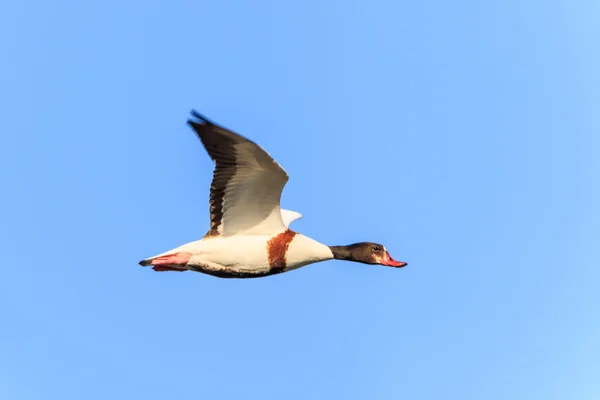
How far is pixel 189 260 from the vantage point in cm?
1638

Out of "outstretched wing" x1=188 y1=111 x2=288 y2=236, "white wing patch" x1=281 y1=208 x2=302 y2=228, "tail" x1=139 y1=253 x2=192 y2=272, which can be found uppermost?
"white wing patch" x1=281 y1=208 x2=302 y2=228

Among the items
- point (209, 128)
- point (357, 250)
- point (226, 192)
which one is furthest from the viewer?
point (357, 250)

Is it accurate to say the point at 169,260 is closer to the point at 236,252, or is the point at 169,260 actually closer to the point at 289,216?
the point at 236,252

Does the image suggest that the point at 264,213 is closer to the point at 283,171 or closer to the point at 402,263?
the point at 283,171

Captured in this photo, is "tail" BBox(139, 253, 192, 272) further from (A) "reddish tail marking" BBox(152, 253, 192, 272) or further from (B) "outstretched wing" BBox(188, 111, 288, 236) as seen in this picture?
(B) "outstretched wing" BBox(188, 111, 288, 236)

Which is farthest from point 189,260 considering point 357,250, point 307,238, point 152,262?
point 357,250

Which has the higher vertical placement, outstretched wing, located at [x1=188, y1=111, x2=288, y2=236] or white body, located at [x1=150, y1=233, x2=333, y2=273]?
outstretched wing, located at [x1=188, y1=111, x2=288, y2=236]

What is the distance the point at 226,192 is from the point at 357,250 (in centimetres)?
280

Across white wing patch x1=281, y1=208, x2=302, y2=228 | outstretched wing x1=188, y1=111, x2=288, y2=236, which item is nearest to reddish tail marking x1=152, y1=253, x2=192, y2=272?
outstretched wing x1=188, y1=111, x2=288, y2=236

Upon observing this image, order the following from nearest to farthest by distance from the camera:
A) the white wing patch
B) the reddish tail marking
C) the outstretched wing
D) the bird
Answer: the outstretched wing → the bird → the reddish tail marking → the white wing patch

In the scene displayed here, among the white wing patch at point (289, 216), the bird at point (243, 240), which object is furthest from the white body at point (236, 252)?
the white wing patch at point (289, 216)

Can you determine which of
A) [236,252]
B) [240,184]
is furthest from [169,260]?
[240,184]

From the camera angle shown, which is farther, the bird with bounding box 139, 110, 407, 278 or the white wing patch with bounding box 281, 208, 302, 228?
the white wing patch with bounding box 281, 208, 302, 228

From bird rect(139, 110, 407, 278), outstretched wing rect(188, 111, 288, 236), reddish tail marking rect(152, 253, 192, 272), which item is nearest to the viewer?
outstretched wing rect(188, 111, 288, 236)
